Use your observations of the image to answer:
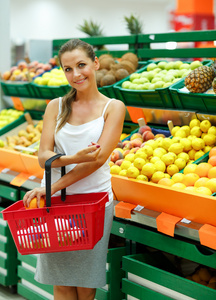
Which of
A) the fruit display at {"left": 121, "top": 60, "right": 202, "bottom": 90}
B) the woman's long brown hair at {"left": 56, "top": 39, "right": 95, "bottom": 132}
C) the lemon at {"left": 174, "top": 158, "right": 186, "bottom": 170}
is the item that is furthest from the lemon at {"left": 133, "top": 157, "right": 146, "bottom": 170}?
the fruit display at {"left": 121, "top": 60, "right": 202, "bottom": 90}

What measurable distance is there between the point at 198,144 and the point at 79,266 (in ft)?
3.69

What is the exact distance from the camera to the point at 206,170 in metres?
2.62

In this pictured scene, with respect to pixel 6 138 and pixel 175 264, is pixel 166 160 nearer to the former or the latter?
pixel 175 264

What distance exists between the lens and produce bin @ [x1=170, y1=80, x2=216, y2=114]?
298 cm

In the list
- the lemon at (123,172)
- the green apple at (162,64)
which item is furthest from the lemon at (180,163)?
the green apple at (162,64)

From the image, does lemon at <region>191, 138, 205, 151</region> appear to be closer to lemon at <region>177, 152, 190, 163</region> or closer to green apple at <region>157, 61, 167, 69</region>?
lemon at <region>177, 152, 190, 163</region>

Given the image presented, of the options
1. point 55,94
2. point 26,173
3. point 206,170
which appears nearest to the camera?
point 206,170

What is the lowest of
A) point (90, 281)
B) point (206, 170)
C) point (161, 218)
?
point (90, 281)

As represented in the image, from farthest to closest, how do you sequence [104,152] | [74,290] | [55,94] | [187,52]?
[55,94] → [187,52] → [74,290] → [104,152]

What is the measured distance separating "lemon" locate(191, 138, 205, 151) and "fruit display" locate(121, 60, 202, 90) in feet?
2.40

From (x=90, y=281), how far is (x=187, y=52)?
243 centimetres

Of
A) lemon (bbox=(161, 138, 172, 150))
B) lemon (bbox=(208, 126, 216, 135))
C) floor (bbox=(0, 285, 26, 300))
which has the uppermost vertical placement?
lemon (bbox=(208, 126, 216, 135))

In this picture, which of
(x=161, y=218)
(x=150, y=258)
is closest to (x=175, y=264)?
(x=150, y=258)

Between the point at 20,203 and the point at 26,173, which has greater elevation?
the point at 20,203
